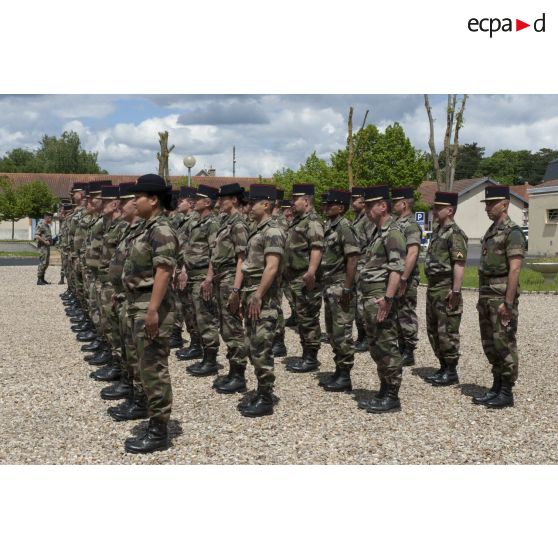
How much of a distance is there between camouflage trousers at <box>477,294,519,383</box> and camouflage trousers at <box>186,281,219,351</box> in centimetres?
313

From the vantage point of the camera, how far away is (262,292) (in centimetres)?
589

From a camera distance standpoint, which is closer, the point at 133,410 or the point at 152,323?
the point at 152,323

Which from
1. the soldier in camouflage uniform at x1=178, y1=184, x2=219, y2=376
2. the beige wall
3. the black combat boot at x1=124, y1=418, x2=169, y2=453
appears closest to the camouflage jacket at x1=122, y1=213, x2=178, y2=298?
the black combat boot at x1=124, y1=418, x2=169, y2=453

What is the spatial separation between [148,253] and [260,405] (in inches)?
76.0

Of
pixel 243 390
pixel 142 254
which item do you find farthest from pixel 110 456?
pixel 243 390

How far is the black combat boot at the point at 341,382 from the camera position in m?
6.99

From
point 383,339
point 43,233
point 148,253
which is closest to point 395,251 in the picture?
point 383,339

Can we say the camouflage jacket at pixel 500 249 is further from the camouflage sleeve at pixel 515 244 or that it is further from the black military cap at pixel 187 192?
the black military cap at pixel 187 192

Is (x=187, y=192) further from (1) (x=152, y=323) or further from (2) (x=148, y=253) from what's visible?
(1) (x=152, y=323)

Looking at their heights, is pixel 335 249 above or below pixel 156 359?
above

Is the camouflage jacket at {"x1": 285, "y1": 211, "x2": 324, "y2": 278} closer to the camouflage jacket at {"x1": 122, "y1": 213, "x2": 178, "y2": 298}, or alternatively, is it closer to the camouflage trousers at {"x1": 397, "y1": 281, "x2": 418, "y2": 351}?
the camouflage trousers at {"x1": 397, "y1": 281, "x2": 418, "y2": 351}

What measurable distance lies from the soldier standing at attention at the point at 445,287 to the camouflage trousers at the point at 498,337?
686mm

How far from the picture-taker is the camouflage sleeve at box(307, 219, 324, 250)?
734 cm

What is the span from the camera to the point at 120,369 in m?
7.33
